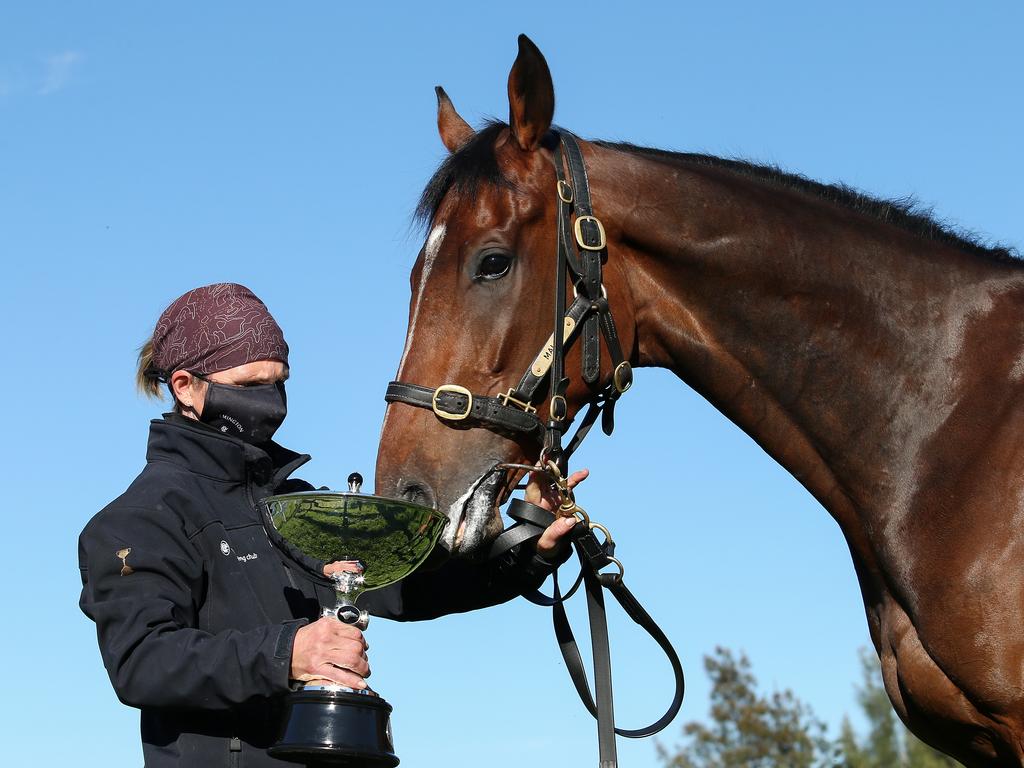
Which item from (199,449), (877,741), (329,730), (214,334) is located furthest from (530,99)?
(877,741)

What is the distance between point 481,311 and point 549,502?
786 millimetres

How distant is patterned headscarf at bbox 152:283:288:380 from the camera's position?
4.06 m

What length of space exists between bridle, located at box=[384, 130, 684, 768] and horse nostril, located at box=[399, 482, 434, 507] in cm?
24

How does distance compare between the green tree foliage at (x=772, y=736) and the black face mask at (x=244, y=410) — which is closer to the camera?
the black face mask at (x=244, y=410)

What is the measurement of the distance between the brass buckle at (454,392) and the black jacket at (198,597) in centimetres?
51

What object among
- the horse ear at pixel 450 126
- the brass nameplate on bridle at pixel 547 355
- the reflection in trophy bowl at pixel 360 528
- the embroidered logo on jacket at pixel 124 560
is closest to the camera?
the embroidered logo on jacket at pixel 124 560

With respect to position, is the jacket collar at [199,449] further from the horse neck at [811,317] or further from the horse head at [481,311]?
the horse neck at [811,317]

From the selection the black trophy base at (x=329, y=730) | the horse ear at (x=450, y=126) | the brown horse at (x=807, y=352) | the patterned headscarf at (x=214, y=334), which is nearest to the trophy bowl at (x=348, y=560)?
the black trophy base at (x=329, y=730)

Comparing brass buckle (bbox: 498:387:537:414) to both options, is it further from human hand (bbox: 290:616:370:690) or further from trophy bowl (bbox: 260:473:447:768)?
human hand (bbox: 290:616:370:690)

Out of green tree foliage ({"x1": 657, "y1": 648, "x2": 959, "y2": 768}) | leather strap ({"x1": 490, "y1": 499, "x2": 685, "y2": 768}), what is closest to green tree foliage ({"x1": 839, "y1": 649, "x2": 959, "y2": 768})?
green tree foliage ({"x1": 657, "y1": 648, "x2": 959, "y2": 768})

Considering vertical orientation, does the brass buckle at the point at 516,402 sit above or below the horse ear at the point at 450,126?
below

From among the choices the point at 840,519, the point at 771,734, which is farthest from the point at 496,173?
the point at 771,734

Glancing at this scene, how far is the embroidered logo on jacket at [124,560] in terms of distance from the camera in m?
3.52

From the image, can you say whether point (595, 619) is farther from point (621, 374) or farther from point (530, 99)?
point (530, 99)
